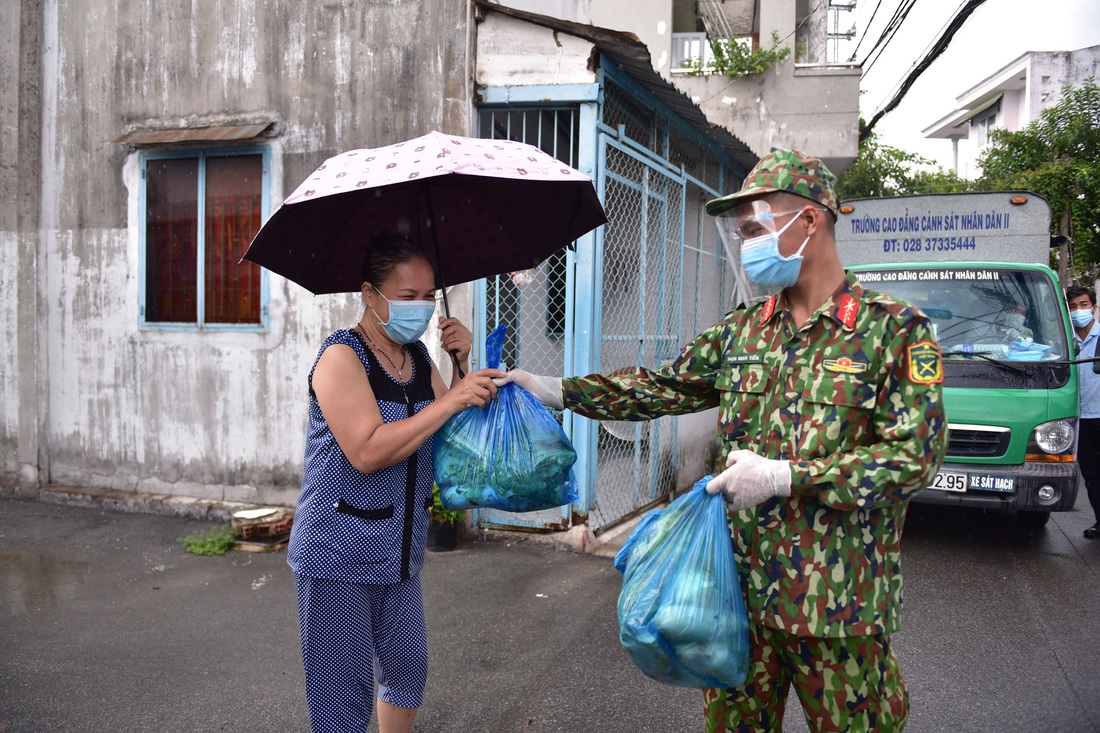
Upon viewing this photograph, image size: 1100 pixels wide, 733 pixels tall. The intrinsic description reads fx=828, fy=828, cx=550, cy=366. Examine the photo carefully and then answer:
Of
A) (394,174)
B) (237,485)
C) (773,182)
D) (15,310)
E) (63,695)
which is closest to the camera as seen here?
(773,182)

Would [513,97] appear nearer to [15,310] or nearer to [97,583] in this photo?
[97,583]

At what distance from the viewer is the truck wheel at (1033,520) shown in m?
6.89

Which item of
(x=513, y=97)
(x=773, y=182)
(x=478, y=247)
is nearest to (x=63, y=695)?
(x=478, y=247)

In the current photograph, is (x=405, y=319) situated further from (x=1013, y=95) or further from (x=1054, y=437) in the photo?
(x=1013, y=95)

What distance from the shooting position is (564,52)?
5.32m

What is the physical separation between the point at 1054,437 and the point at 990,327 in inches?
39.0

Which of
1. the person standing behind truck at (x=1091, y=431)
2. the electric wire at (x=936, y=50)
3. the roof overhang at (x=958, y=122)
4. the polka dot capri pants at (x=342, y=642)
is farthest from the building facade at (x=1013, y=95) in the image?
the polka dot capri pants at (x=342, y=642)

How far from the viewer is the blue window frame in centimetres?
634

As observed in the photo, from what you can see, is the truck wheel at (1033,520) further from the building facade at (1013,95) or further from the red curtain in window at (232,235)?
the building facade at (1013,95)

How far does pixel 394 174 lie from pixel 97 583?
13.8 feet

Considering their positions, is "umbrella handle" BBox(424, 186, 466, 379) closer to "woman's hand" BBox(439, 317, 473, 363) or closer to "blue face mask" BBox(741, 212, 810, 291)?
"woman's hand" BBox(439, 317, 473, 363)

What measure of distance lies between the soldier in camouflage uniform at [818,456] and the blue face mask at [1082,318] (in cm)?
646

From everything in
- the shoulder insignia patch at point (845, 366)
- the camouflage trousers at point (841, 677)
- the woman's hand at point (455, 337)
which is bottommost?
the camouflage trousers at point (841, 677)

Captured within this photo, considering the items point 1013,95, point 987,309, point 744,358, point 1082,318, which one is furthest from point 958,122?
point 744,358
